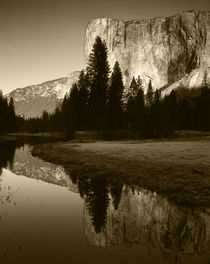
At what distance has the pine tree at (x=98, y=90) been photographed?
1921 inches

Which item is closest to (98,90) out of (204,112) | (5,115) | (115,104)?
(115,104)

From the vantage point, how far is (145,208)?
405 inches

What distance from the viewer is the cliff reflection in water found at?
7.45m

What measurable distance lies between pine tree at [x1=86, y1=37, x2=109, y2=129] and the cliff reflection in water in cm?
3606

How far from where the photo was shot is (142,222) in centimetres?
898

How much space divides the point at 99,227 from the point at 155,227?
1.67 metres

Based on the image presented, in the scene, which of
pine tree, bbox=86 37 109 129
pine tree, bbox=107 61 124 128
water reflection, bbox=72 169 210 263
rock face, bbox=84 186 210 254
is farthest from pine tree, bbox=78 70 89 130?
rock face, bbox=84 186 210 254

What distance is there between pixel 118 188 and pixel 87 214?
11.2 ft

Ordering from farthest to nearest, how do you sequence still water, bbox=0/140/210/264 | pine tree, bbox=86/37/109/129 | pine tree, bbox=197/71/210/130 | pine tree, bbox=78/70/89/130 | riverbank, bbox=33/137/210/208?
pine tree, bbox=197/71/210/130 → pine tree, bbox=78/70/89/130 → pine tree, bbox=86/37/109/129 → riverbank, bbox=33/137/210/208 → still water, bbox=0/140/210/264

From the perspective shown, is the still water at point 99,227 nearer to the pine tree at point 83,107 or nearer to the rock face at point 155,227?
the rock face at point 155,227

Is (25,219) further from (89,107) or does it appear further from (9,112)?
(9,112)

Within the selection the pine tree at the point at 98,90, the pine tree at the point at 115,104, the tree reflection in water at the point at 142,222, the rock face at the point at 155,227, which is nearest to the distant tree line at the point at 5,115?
the pine tree at the point at 98,90

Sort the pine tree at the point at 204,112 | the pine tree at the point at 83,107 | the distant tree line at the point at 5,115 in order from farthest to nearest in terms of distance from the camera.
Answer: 1. the pine tree at the point at 204,112
2. the distant tree line at the point at 5,115
3. the pine tree at the point at 83,107

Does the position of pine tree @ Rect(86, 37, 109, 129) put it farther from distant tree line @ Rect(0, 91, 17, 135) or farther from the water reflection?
the water reflection
